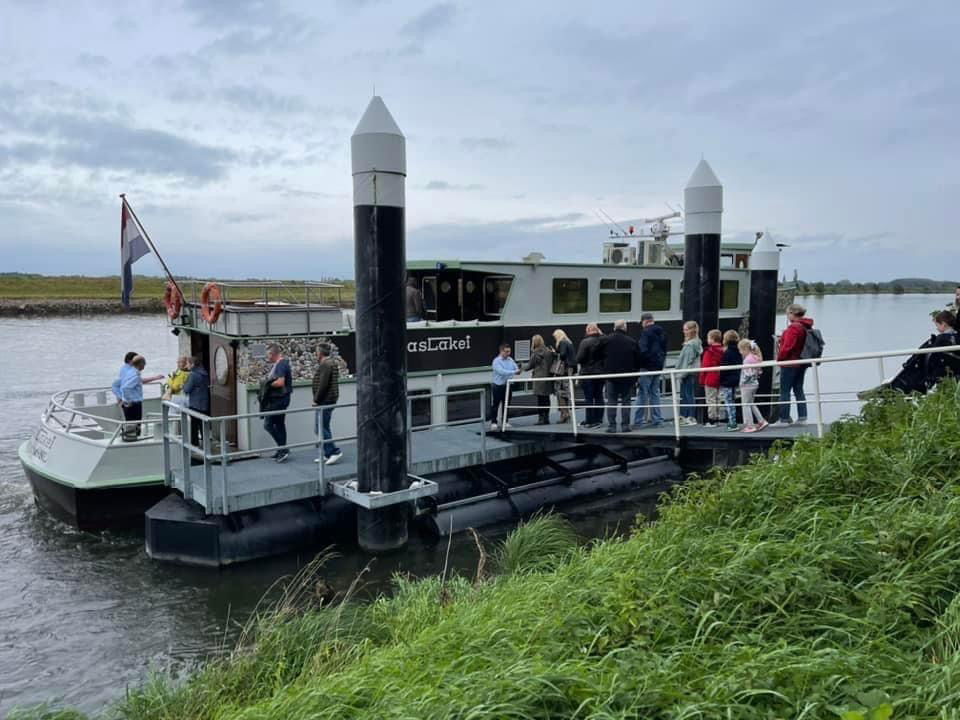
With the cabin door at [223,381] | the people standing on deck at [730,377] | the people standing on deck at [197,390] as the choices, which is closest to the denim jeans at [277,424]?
the people standing on deck at [197,390]

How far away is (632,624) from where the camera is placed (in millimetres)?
4191

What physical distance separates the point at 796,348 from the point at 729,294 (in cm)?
883

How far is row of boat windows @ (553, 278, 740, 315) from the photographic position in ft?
49.9

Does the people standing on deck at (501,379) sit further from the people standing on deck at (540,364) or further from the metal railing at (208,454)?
the metal railing at (208,454)

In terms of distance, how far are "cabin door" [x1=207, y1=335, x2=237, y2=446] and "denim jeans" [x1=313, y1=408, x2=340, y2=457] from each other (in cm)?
142

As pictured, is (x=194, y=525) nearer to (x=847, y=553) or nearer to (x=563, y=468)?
(x=563, y=468)

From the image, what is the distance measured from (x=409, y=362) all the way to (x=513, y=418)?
7.40 feet

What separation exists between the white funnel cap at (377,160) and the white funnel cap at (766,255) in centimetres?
1035

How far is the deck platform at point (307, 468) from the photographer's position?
32.9 feet

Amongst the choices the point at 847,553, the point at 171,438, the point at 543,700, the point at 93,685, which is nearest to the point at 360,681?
the point at 543,700

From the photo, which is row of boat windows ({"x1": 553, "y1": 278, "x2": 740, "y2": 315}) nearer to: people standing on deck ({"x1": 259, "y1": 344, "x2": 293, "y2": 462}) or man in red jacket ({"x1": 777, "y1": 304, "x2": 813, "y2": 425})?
man in red jacket ({"x1": 777, "y1": 304, "x2": 813, "y2": 425})

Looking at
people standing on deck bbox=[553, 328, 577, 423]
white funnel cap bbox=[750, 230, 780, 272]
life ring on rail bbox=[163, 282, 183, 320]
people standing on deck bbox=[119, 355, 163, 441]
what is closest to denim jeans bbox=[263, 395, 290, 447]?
people standing on deck bbox=[119, 355, 163, 441]

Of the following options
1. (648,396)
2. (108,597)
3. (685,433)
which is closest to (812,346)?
(685,433)

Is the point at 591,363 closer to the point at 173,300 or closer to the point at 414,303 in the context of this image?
the point at 414,303
